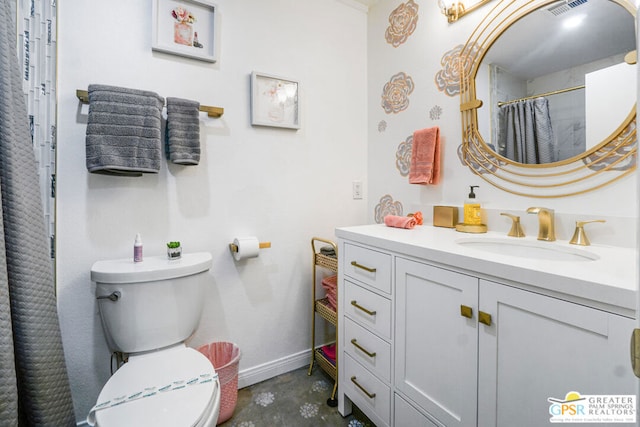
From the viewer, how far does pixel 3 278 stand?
0.89m

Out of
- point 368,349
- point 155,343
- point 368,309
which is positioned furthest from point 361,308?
point 155,343

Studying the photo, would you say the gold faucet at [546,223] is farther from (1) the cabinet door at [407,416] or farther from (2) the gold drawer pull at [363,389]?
(2) the gold drawer pull at [363,389]

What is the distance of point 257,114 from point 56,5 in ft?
2.92

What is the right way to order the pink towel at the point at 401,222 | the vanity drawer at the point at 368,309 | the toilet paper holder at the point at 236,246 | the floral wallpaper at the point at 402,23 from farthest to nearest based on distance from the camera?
1. the floral wallpaper at the point at 402,23
2. the toilet paper holder at the point at 236,246
3. the pink towel at the point at 401,222
4. the vanity drawer at the point at 368,309

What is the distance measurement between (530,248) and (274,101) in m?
1.41

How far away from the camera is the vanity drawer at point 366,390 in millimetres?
1209

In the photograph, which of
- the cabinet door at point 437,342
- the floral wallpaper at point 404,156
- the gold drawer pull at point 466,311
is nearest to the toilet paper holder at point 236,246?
the cabinet door at point 437,342

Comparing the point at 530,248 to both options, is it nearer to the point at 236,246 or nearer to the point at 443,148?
the point at 443,148

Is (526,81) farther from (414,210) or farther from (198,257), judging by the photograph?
(198,257)

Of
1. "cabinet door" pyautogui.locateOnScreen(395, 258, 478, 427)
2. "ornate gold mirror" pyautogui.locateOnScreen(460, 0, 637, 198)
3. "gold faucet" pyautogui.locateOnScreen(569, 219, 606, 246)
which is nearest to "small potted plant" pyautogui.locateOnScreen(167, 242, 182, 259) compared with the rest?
"cabinet door" pyautogui.locateOnScreen(395, 258, 478, 427)

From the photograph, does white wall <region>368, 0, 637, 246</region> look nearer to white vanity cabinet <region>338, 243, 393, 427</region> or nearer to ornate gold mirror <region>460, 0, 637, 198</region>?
ornate gold mirror <region>460, 0, 637, 198</region>

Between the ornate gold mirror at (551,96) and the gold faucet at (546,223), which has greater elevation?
the ornate gold mirror at (551,96)

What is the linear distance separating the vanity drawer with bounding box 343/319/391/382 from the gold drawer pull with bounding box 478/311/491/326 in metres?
0.44

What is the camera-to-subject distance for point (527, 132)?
4.05ft
